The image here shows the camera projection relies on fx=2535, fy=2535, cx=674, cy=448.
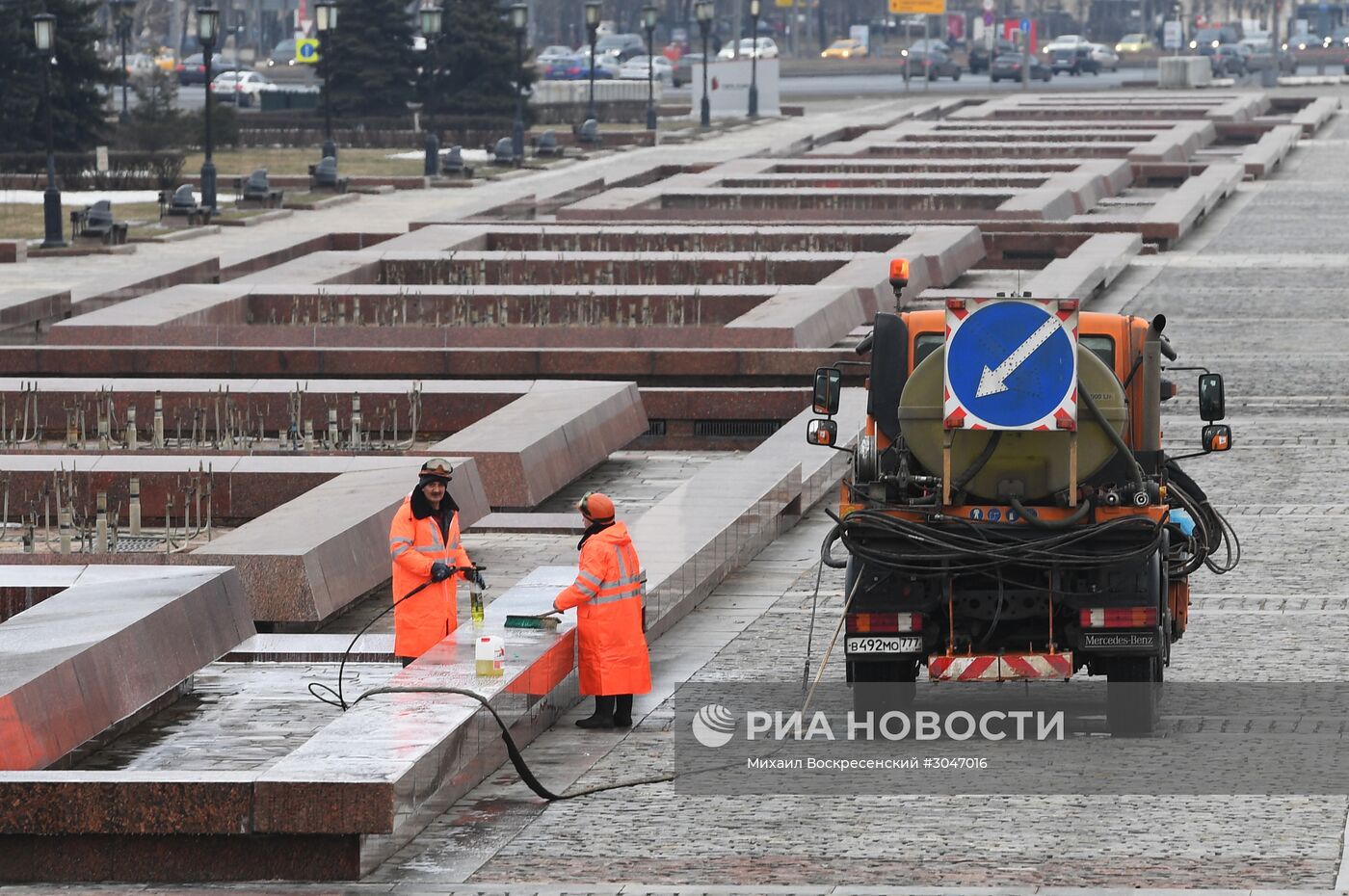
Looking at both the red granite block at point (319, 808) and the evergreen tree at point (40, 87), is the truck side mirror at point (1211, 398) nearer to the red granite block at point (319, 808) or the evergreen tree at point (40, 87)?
the red granite block at point (319, 808)

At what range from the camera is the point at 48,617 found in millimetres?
12336

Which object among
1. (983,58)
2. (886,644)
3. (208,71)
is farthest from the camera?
(983,58)

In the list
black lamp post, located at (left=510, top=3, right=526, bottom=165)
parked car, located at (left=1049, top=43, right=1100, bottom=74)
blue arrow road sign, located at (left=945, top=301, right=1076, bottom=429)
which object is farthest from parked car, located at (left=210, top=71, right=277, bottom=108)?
A: blue arrow road sign, located at (left=945, top=301, right=1076, bottom=429)

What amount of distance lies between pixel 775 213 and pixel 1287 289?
9.22m

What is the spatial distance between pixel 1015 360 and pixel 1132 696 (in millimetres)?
1658

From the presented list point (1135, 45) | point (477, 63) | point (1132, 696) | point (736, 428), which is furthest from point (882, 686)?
point (1135, 45)

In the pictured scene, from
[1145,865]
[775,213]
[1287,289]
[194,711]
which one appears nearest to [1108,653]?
[1145,865]

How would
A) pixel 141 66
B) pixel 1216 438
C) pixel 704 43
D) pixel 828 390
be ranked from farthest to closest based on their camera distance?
pixel 141 66 < pixel 704 43 < pixel 828 390 < pixel 1216 438

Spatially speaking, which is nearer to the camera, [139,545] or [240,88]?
[139,545]

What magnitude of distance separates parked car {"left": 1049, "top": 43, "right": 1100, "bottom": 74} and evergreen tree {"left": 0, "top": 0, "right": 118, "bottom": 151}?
2391 inches

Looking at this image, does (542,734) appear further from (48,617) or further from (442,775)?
(48,617)

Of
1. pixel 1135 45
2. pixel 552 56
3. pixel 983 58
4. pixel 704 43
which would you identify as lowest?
pixel 552 56

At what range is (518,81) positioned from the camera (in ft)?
205

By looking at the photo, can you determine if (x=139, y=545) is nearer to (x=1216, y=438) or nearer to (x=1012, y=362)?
(x=1012, y=362)
